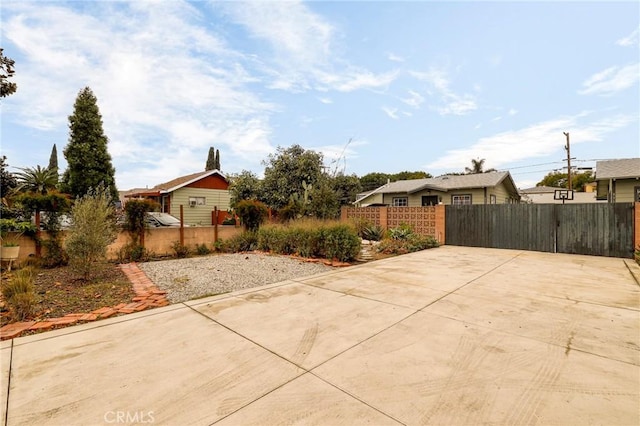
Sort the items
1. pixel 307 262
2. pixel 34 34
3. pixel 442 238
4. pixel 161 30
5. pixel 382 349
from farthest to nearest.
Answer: pixel 442 238 → pixel 307 262 → pixel 161 30 → pixel 34 34 → pixel 382 349

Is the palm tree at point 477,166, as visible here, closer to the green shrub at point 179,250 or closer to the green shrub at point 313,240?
the green shrub at point 313,240

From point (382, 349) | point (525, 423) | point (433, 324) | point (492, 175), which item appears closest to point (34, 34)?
point (382, 349)

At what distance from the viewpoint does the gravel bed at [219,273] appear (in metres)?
5.11

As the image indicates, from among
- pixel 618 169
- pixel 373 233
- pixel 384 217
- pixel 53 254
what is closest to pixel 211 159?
pixel 384 217

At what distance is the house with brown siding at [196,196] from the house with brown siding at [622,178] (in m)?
22.4

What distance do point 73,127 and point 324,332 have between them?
70.5ft

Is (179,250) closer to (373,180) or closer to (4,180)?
(4,180)

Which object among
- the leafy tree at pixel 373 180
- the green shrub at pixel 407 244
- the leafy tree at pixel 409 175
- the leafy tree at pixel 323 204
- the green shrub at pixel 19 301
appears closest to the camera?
the green shrub at pixel 19 301

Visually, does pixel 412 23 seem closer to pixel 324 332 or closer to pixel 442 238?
pixel 442 238

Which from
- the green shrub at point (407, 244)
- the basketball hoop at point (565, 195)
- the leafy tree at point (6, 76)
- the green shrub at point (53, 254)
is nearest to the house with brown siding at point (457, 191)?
the basketball hoop at point (565, 195)

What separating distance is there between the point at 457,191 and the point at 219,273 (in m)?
17.9

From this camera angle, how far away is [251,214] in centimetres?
1093

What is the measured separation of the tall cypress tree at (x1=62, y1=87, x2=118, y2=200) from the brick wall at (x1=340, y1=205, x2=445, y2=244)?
52.0ft

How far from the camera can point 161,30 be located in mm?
7336
